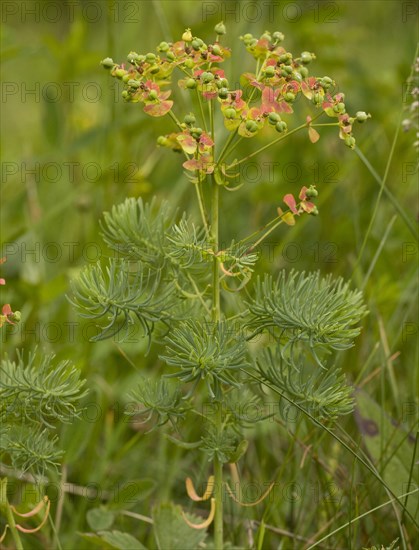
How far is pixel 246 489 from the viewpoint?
139 centimetres

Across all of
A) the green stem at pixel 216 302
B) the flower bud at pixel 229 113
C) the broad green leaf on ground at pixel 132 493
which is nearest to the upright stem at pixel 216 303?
the green stem at pixel 216 302

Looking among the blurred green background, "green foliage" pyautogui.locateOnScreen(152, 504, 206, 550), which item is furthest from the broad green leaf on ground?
"green foliage" pyautogui.locateOnScreen(152, 504, 206, 550)

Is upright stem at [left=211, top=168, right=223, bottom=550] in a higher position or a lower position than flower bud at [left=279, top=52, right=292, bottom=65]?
lower

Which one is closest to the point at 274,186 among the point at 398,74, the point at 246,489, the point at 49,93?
the point at 398,74

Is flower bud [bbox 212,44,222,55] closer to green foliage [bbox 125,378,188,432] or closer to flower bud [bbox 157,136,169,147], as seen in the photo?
flower bud [bbox 157,136,169,147]

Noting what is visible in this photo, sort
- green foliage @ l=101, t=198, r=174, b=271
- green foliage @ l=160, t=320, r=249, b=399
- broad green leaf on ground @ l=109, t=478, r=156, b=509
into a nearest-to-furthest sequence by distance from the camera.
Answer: green foliage @ l=160, t=320, r=249, b=399
green foliage @ l=101, t=198, r=174, b=271
broad green leaf on ground @ l=109, t=478, r=156, b=509

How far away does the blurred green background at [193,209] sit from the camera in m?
1.40

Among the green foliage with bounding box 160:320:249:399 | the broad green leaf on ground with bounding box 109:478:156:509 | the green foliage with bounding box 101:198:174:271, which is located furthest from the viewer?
the broad green leaf on ground with bounding box 109:478:156:509

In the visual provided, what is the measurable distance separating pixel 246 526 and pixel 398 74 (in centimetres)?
128

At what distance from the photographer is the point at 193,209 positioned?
84.0 inches

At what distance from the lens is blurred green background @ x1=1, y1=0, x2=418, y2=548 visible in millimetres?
1398

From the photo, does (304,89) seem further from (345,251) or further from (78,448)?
(345,251)

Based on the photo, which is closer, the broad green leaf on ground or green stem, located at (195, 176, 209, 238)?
green stem, located at (195, 176, 209, 238)

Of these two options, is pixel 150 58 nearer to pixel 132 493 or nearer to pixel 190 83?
pixel 190 83
